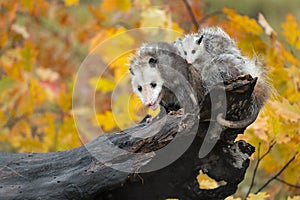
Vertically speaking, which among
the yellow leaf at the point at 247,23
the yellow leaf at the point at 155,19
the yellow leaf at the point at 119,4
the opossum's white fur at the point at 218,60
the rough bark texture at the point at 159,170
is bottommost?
the rough bark texture at the point at 159,170

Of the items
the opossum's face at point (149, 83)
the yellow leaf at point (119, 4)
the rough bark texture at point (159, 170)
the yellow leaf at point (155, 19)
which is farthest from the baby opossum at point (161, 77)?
the yellow leaf at point (119, 4)

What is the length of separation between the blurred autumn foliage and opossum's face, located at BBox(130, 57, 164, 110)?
384 millimetres

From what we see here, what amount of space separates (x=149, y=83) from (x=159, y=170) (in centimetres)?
37

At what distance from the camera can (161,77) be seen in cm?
221

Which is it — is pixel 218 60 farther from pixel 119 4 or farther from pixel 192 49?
pixel 119 4

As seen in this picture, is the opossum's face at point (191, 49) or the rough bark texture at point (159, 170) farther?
the opossum's face at point (191, 49)

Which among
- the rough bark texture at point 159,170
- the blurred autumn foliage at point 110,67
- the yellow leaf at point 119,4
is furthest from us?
the yellow leaf at point 119,4

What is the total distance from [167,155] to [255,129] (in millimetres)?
766

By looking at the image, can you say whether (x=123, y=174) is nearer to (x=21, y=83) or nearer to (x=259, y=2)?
(x=21, y=83)

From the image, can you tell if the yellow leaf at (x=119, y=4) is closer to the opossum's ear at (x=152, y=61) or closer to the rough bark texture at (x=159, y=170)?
the opossum's ear at (x=152, y=61)

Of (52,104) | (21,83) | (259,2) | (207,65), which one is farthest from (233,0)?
(207,65)

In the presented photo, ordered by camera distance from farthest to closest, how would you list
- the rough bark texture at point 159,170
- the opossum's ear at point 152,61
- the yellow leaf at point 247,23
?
the yellow leaf at point 247,23, the opossum's ear at point 152,61, the rough bark texture at point 159,170

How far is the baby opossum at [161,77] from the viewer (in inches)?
85.1

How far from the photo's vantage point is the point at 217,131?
6.38 feet
